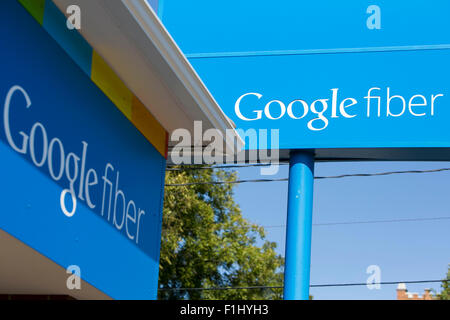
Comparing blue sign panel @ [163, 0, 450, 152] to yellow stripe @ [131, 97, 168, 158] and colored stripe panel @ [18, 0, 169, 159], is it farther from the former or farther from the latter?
colored stripe panel @ [18, 0, 169, 159]

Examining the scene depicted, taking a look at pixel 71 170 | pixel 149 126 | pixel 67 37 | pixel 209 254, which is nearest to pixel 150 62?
pixel 67 37

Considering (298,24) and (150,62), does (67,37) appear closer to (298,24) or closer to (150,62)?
(150,62)

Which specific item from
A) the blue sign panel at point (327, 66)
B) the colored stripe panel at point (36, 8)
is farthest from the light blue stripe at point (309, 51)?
the colored stripe panel at point (36, 8)

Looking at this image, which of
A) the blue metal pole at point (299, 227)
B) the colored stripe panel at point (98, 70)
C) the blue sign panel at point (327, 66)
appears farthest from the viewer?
the blue sign panel at point (327, 66)

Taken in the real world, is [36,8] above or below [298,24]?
below

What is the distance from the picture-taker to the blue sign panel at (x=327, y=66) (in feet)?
20.2

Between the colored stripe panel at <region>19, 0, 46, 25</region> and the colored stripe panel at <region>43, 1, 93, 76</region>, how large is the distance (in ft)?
0.12

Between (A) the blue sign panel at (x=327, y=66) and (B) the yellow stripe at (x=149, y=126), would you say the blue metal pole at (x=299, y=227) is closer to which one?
(A) the blue sign panel at (x=327, y=66)

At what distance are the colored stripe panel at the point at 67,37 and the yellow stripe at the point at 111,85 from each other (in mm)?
88

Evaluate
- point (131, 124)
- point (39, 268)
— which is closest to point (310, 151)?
point (131, 124)

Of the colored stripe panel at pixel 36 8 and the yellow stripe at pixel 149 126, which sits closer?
the colored stripe panel at pixel 36 8

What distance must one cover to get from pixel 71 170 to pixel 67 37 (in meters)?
0.70

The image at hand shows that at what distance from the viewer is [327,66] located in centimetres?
637
